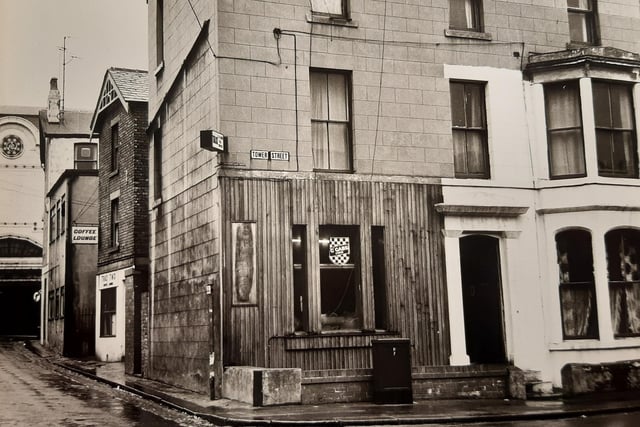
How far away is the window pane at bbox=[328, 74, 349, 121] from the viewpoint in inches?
685

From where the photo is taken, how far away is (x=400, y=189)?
17391 millimetres

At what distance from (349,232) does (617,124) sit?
723 cm

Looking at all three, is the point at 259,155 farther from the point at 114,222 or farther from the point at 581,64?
the point at 114,222

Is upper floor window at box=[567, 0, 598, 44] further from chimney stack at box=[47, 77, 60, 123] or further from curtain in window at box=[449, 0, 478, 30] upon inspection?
chimney stack at box=[47, 77, 60, 123]

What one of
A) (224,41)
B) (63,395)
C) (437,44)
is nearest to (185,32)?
(224,41)

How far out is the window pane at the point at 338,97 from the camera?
57.1 feet

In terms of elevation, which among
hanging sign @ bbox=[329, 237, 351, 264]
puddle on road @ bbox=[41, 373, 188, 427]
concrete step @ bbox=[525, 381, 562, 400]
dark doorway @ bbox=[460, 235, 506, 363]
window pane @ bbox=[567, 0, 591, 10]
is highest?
window pane @ bbox=[567, 0, 591, 10]

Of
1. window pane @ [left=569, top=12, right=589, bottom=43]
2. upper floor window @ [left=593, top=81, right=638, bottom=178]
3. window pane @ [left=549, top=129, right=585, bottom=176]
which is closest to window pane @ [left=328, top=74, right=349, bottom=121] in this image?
window pane @ [left=549, top=129, right=585, bottom=176]

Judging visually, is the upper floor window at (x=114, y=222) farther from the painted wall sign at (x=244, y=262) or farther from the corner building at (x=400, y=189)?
the painted wall sign at (x=244, y=262)

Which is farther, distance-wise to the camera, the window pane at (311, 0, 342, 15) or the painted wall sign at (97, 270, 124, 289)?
the painted wall sign at (97, 270, 124, 289)

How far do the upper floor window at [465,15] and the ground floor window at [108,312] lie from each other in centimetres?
1710

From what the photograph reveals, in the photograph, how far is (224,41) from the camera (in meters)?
16.4

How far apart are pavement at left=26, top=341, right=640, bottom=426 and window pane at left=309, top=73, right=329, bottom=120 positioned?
6421 mm

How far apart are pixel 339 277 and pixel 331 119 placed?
3.57 meters
